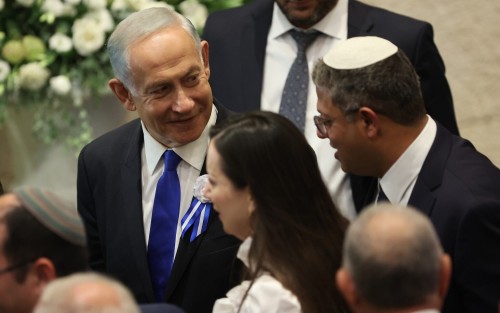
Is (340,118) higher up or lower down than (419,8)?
higher up

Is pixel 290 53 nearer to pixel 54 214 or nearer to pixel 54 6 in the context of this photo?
pixel 54 6

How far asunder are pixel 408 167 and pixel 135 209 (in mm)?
958

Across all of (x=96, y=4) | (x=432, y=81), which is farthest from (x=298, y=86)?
(x=96, y=4)

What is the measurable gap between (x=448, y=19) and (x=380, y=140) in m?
2.40

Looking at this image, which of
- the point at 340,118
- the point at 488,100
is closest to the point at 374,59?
the point at 340,118

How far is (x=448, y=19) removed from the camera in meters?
6.45

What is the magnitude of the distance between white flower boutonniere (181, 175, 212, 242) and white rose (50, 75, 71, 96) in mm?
1898

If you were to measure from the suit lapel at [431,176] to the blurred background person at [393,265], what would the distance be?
3.41 ft

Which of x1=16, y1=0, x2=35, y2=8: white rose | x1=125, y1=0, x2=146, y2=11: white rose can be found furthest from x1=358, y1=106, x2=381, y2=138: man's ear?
x1=16, y1=0, x2=35, y2=8: white rose

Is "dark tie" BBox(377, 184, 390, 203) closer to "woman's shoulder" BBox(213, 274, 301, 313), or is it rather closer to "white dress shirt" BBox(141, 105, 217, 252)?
"white dress shirt" BBox(141, 105, 217, 252)

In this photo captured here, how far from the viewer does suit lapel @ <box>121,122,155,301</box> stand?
14.1 feet

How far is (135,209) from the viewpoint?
14.4 feet

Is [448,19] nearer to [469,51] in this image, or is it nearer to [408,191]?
[469,51]

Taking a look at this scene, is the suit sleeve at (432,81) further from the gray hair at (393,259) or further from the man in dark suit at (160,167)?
the gray hair at (393,259)
